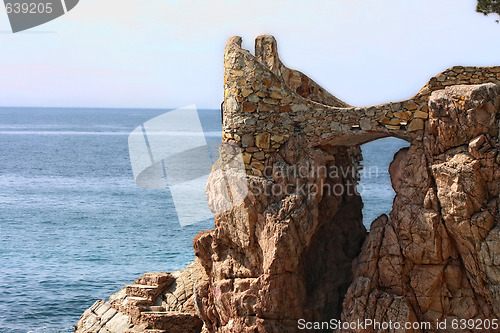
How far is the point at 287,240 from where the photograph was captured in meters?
22.0

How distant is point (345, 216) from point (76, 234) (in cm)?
3471

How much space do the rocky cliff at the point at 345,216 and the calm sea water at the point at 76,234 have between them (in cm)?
1412

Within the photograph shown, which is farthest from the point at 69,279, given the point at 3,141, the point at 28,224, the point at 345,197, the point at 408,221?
the point at 3,141

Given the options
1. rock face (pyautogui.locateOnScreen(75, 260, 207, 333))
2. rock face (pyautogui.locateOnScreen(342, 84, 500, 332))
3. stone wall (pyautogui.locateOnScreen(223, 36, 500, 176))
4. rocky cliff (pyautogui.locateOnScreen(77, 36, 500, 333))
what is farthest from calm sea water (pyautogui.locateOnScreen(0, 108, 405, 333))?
rock face (pyautogui.locateOnScreen(342, 84, 500, 332))

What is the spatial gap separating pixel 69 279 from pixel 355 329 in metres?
25.4

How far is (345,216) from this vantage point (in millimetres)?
24812

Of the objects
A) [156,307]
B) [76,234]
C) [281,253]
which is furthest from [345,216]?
[76,234]

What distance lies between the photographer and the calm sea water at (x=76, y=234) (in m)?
38.8

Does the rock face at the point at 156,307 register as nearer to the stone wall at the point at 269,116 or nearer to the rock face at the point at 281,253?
the rock face at the point at 281,253

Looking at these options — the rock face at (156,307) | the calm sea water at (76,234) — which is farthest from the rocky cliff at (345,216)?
the calm sea water at (76,234)

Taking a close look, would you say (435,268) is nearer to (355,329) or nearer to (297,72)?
(355,329)

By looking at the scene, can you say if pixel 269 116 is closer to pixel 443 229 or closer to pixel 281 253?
pixel 281 253

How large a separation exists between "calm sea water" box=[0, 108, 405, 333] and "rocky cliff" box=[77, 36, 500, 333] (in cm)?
1412

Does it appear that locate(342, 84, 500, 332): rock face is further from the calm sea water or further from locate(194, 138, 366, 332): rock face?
Answer: the calm sea water
